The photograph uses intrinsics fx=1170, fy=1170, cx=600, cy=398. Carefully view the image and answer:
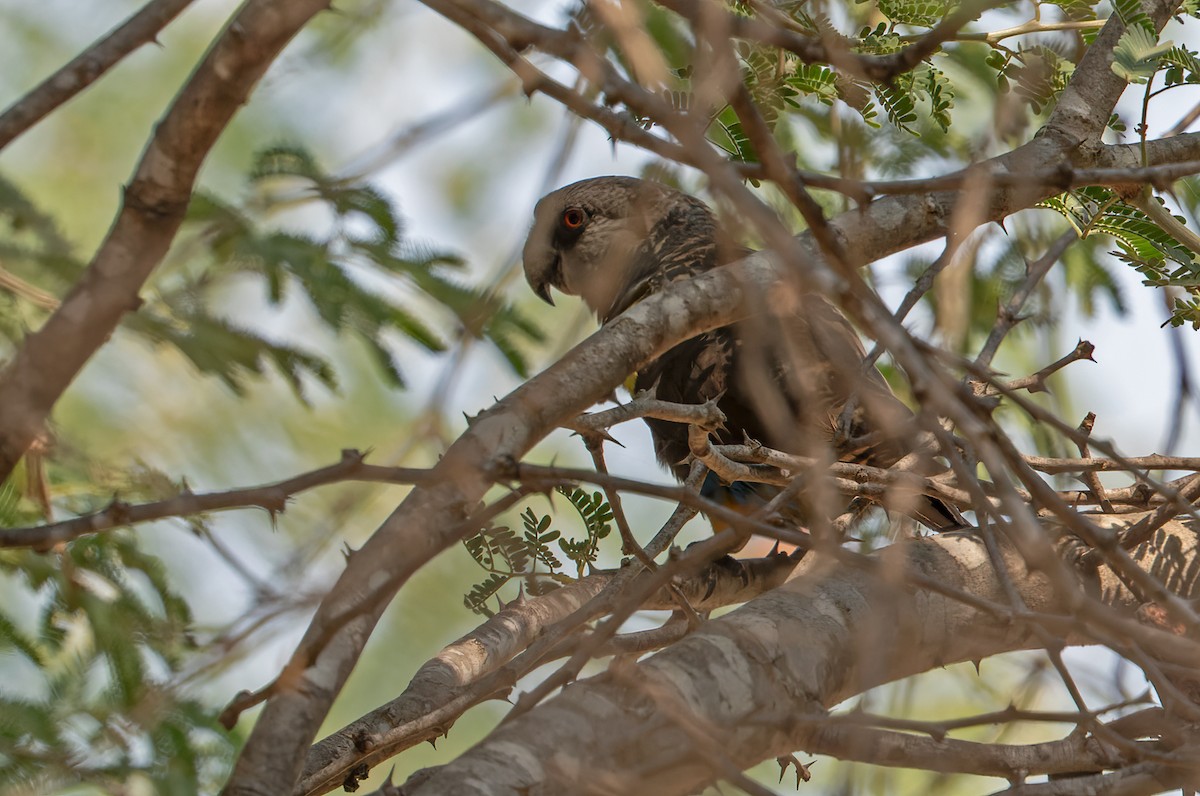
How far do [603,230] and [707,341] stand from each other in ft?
3.96

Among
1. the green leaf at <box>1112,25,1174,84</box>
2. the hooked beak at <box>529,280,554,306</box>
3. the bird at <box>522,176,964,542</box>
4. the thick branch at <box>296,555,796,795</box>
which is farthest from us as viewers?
the hooked beak at <box>529,280,554,306</box>

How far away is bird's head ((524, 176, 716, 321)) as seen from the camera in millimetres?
4930

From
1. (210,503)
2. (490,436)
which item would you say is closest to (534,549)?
(490,436)

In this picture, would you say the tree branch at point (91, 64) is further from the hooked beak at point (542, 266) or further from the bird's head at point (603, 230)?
the hooked beak at point (542, 266)

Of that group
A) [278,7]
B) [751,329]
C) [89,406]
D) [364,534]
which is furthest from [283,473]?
[278,7]

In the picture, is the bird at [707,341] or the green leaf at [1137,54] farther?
the bird at [707,341]

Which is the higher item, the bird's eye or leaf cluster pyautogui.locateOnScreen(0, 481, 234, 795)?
the bird's eye

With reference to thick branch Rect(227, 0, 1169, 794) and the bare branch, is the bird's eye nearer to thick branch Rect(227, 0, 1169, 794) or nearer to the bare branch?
thick branch Rect(227, 0, 1169, 794)

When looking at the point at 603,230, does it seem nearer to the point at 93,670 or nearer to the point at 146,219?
the point at 93,670

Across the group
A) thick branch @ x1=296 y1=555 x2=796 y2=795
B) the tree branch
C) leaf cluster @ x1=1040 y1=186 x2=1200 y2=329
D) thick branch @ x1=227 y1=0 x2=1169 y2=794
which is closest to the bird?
thick branch @ x1=227 y1=0 x2=1169 y2=794

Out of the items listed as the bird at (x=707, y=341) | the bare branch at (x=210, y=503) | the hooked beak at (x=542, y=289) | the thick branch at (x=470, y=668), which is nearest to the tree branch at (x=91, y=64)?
the bare branch at (x=210, y=503)

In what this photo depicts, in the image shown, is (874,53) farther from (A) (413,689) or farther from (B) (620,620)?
(A) (413,689)

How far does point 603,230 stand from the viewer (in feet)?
16.9

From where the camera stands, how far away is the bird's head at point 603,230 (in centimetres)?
493
